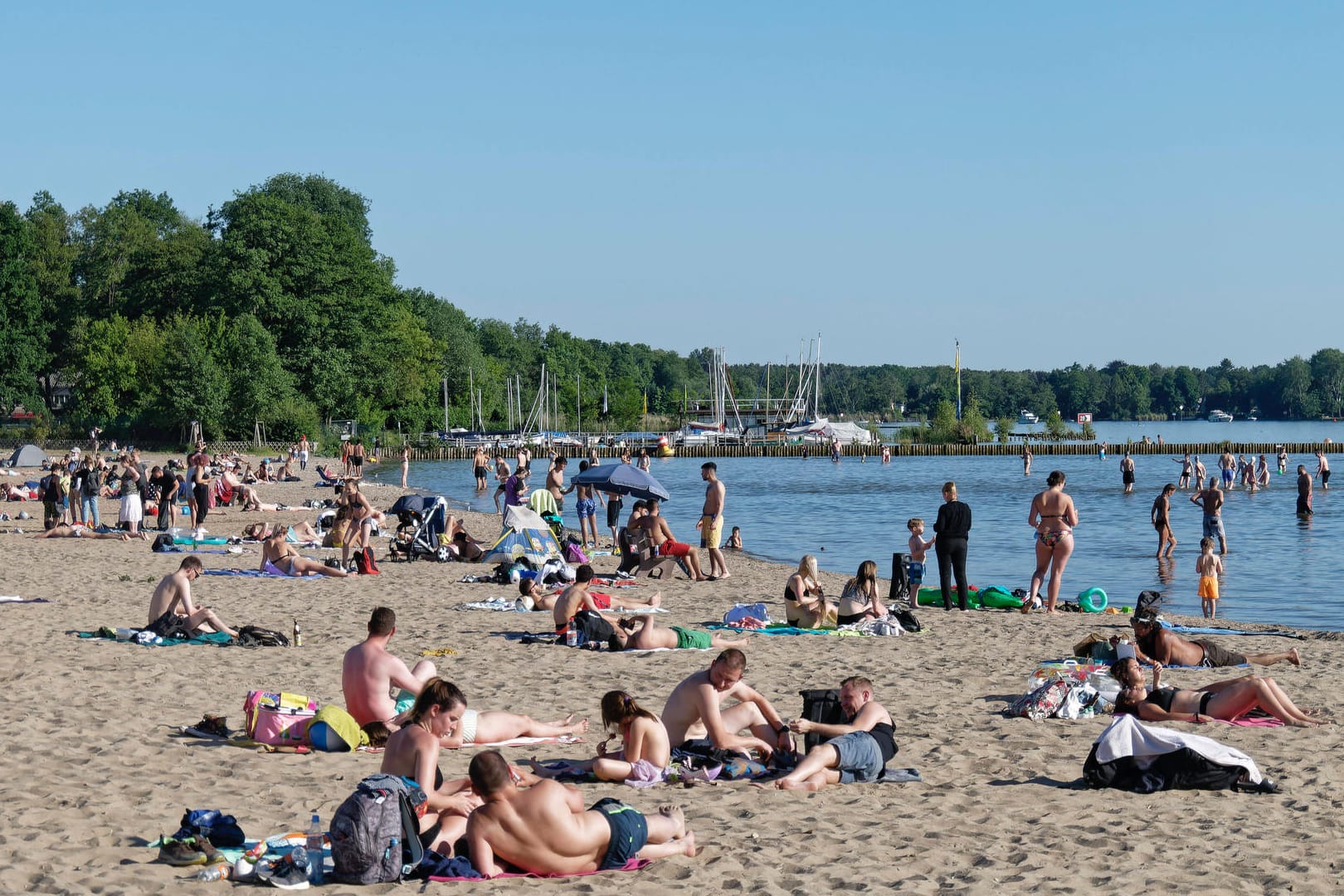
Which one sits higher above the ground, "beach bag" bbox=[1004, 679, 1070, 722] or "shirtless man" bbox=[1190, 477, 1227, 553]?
"shirtless man" bbox=[1190, 477, 1227, 553]

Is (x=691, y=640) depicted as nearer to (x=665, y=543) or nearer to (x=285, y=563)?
(x=665, y=543)

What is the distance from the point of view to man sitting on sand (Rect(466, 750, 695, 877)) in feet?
19.5

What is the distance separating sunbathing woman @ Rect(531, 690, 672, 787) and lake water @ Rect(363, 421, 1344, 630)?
871 cm

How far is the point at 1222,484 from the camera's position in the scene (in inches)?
1849


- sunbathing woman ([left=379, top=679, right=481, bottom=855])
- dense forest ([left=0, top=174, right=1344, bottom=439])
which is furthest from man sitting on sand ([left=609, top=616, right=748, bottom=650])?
dense forest ([left=0, top=174, right=1344, bottom=439])

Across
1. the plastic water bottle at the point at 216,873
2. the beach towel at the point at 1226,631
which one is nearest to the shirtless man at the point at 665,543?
the beach towel at the point at 1226,631

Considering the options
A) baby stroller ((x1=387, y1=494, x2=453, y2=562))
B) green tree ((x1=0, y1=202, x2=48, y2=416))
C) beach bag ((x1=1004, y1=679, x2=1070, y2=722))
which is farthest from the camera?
green tree ((x1=0, y1=202, x2=48, y2=416))

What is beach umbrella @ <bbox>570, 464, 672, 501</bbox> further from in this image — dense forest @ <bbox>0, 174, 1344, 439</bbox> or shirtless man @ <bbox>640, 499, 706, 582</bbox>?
dense forest @ <bbox>0, 174, 1344, 439</bbox>

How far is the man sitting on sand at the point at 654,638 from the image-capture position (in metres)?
11.9

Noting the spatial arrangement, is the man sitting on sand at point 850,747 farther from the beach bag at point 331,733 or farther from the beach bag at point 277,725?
the beach bag at point 277,725

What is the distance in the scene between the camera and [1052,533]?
1476cm

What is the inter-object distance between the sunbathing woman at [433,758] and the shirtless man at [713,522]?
1040 cm

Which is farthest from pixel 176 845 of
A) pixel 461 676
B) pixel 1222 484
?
pixel 1222 484

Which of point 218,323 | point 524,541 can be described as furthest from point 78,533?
point 218,323
